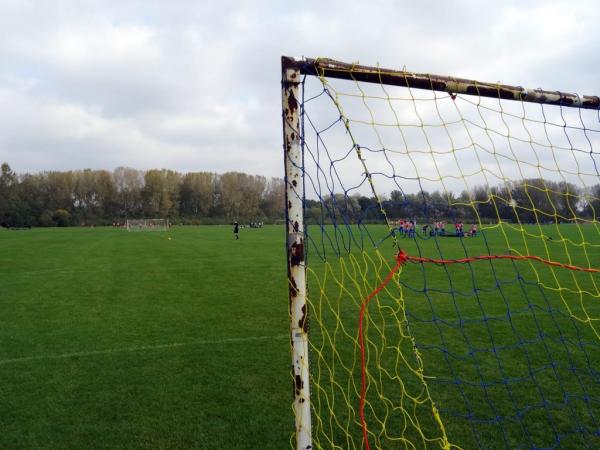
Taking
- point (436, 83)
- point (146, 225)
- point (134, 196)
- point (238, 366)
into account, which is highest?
point (134, 196)

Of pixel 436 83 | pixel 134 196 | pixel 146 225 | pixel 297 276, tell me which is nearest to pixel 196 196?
pixel 134 196

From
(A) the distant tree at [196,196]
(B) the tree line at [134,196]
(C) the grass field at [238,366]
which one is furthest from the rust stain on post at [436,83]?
(A) the distant tree at [196,196]

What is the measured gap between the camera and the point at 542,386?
14.2 feet

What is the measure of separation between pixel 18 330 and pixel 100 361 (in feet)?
7.19

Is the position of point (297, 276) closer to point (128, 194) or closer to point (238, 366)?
point (238, 366)

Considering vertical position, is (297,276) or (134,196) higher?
(134,196)

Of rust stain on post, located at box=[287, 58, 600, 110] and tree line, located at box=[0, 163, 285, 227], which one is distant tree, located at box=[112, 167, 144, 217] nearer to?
tree line, located at box=[0, 163, 285, 227]

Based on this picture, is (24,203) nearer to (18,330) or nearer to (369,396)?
(18,330)

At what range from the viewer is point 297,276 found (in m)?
2.61

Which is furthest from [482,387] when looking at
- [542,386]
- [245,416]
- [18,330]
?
[18,330]

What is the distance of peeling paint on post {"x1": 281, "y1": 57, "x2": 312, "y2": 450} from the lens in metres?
2.59

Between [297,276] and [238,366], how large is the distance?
273 centimetres

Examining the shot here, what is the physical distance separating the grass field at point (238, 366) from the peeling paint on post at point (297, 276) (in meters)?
0.99

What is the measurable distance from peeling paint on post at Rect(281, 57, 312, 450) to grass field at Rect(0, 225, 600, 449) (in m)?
0.99
